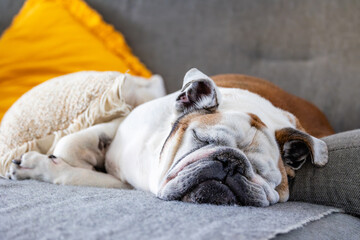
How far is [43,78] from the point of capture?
234cm

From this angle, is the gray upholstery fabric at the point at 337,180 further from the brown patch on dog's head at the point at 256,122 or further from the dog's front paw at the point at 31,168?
the dog's front paw at the point at 31,168

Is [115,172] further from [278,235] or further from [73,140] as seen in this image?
[278,235]

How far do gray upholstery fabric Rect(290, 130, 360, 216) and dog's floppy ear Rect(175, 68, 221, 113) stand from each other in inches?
16.0

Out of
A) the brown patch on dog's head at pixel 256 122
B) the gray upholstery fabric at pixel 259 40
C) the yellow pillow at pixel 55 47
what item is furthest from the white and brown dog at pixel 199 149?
the yellow pillow at pixel 55 47

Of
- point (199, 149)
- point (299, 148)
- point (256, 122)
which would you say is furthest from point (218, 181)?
point (299, 148)

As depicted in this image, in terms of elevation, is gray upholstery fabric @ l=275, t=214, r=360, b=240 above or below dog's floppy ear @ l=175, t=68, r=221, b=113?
below

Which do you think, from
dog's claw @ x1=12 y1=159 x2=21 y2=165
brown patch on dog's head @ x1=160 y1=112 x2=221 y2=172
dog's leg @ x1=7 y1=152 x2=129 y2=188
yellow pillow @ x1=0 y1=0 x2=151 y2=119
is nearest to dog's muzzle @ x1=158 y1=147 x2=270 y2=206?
brown patch on dog's head @ x1=160 y1=112 x2=221 y2=172

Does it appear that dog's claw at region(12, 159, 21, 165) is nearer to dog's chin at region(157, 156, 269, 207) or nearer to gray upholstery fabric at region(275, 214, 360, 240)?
dog's chin at region(157, 156, 269, 207)

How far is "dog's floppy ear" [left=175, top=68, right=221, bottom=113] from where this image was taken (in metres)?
1.41

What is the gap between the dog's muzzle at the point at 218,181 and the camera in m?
1.18

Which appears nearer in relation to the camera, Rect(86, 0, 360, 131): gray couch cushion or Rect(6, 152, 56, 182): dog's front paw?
Rect(6, 152, 56, 182): dog's front paw

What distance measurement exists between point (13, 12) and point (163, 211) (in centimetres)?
222

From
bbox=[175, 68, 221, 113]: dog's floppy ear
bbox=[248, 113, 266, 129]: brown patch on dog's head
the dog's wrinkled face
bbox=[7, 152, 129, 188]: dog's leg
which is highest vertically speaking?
bbox=[175, 68, 221, 113]: dog's floppy ear

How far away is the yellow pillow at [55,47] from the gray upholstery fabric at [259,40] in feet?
0.40
